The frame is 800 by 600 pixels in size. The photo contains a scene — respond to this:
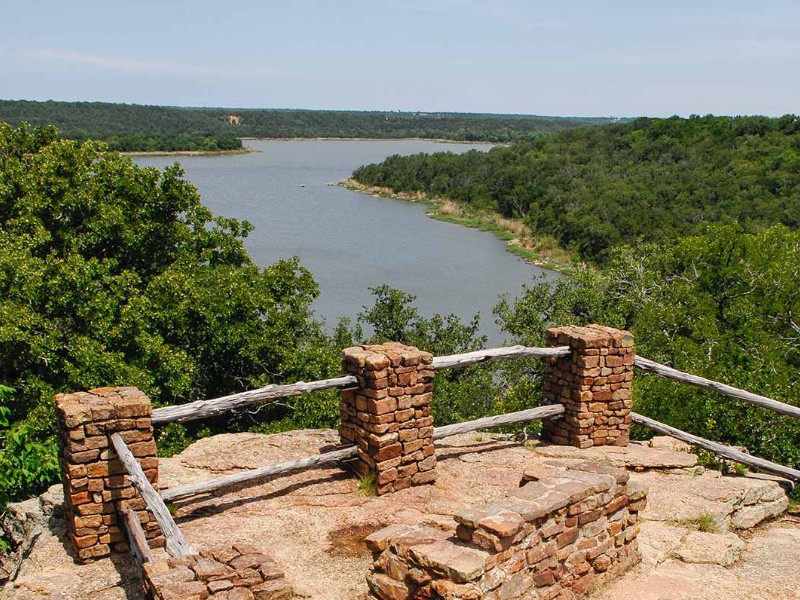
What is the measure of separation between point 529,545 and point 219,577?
6.65ft

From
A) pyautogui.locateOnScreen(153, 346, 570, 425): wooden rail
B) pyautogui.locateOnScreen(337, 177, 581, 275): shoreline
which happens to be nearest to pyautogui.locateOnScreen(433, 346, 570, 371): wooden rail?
pyautogui.locateOnScreen(153, 346, 570, 425): wooden rail

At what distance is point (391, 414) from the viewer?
7430 mm

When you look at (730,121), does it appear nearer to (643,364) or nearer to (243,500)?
(643,364)

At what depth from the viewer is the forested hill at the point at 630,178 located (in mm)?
42000

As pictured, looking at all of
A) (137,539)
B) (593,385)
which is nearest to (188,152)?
(593,385)

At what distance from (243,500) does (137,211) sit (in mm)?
8598

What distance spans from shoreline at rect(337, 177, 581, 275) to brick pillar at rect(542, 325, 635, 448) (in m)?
25.4

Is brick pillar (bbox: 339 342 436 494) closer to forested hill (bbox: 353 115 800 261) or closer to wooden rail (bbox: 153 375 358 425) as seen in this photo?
wooden rail (bbox: 153 375 358 425)

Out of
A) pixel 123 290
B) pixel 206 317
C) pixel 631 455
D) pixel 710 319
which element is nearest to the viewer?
pixel 631 455

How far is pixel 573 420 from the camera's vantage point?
8.80m

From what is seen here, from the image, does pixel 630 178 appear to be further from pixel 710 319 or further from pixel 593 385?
pixel 593 385

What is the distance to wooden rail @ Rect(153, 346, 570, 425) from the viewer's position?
21.6ft

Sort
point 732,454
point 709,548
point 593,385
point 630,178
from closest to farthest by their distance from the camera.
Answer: point 709,548
point 732,454
point 593,385
point 630,178

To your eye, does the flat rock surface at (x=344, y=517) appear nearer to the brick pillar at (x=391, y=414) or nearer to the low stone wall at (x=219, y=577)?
the brick pillar at (x=391, y=414)
